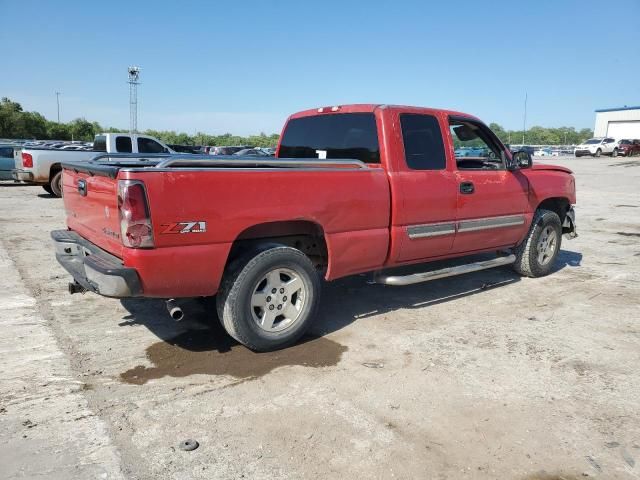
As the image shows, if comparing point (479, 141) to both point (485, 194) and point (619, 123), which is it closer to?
point (485, 194)

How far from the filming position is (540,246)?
6.70 meters

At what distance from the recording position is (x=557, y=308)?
548 centimetres

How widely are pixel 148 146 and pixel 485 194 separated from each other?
12.6 metres

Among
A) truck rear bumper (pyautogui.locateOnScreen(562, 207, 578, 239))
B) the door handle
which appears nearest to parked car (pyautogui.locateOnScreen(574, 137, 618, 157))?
truck rear bumper (pyautogui.locateOnScreen(562, 207, 578, 239))

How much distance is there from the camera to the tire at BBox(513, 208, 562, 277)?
256 inches

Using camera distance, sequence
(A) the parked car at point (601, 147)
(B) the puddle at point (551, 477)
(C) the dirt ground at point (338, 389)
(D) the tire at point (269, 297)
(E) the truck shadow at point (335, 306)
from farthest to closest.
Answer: (A) the parked car at point (601, 147) < (E) the truck shadow at point (335, 306) < (D) the tire at point (269, 297) < (C) the dirt ground at point (338, 389) < (B) the puddle at point (551, 477)

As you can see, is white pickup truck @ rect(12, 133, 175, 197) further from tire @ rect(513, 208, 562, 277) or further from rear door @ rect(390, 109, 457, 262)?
tire @ rect(513, 208, 562, 277)

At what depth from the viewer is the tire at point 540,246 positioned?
6500mm

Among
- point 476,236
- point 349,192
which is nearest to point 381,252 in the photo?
point 349,192

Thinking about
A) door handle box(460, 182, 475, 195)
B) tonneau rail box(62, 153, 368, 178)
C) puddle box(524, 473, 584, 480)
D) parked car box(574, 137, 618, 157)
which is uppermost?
parked car box(574, 137, 618, 157)

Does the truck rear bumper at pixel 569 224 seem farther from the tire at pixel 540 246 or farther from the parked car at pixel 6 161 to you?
the parked car at pixel 6 161

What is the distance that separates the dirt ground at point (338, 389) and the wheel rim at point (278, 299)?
0.83 ft

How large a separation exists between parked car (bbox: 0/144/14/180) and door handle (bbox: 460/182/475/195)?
60.6 feet

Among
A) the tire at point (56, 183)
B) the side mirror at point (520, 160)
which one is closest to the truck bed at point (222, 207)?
the side mirror at point (520, 160)
